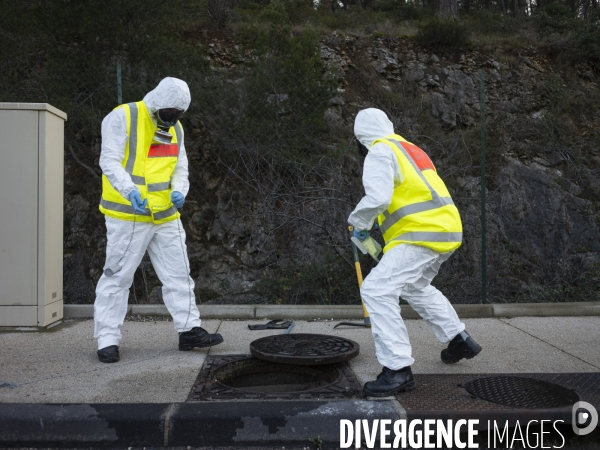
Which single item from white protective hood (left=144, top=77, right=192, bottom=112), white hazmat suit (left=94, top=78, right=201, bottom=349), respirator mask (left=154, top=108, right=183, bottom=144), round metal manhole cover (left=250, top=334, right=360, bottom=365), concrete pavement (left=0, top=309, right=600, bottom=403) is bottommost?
concrete pavement (left=0, top=309, right=600, bottom=403)

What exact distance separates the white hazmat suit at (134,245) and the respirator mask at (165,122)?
49mm

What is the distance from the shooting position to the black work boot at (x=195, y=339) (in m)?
4.39

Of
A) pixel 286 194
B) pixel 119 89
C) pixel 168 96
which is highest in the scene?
pixel 119 89

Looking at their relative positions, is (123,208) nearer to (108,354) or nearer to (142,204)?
(142,204)

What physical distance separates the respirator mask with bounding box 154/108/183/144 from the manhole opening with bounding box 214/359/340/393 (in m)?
1.68

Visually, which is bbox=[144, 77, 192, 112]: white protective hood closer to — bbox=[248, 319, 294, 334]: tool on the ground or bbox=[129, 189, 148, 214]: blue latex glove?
bbox=[129, 189, 148, 214]: blue latex glove

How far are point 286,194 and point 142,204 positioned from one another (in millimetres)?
2546

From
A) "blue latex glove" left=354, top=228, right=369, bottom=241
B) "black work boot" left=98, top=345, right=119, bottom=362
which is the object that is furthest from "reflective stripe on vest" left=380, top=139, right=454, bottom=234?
"black work boot" left=98, top=345, right=119, bottom=362

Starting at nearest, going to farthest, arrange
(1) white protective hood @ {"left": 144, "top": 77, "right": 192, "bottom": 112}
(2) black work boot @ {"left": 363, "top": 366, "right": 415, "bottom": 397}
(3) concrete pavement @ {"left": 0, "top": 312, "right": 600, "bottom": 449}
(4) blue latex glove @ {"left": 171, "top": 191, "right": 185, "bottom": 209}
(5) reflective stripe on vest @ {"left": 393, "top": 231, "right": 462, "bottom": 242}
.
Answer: (3) concrete pavement @ {"left": 0, "top": 312, "right": 600, "bottom": 449}, (2) black work boot @ {"left": 363, "top": 366, "right": 415, "bottom": 397}, (5) reflective stripe on vest @ {"left": 393, "top": 231, "right": 462, "bottom": 242}, (1) white protective hood @ {"left": 144, "top": 77, "right": 192, "bottom": 112}, (4) blue latex glove @ {"left": 171, "top": 191, "right": 185, "bottom": 209}

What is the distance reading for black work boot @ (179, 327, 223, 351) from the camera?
439 centimetres

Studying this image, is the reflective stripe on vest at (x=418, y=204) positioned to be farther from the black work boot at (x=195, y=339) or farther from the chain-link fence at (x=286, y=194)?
the chain-link fence at (x=286, y=194)

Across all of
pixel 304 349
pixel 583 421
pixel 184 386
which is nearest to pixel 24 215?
pixel 184 386

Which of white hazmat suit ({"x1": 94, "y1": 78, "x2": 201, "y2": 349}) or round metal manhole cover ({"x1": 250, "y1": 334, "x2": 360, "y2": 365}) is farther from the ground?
white hazmat suit ({"x1": 94, "y1": 78, "x2": 201, "y2": 349})

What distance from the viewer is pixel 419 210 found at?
3.62 m
